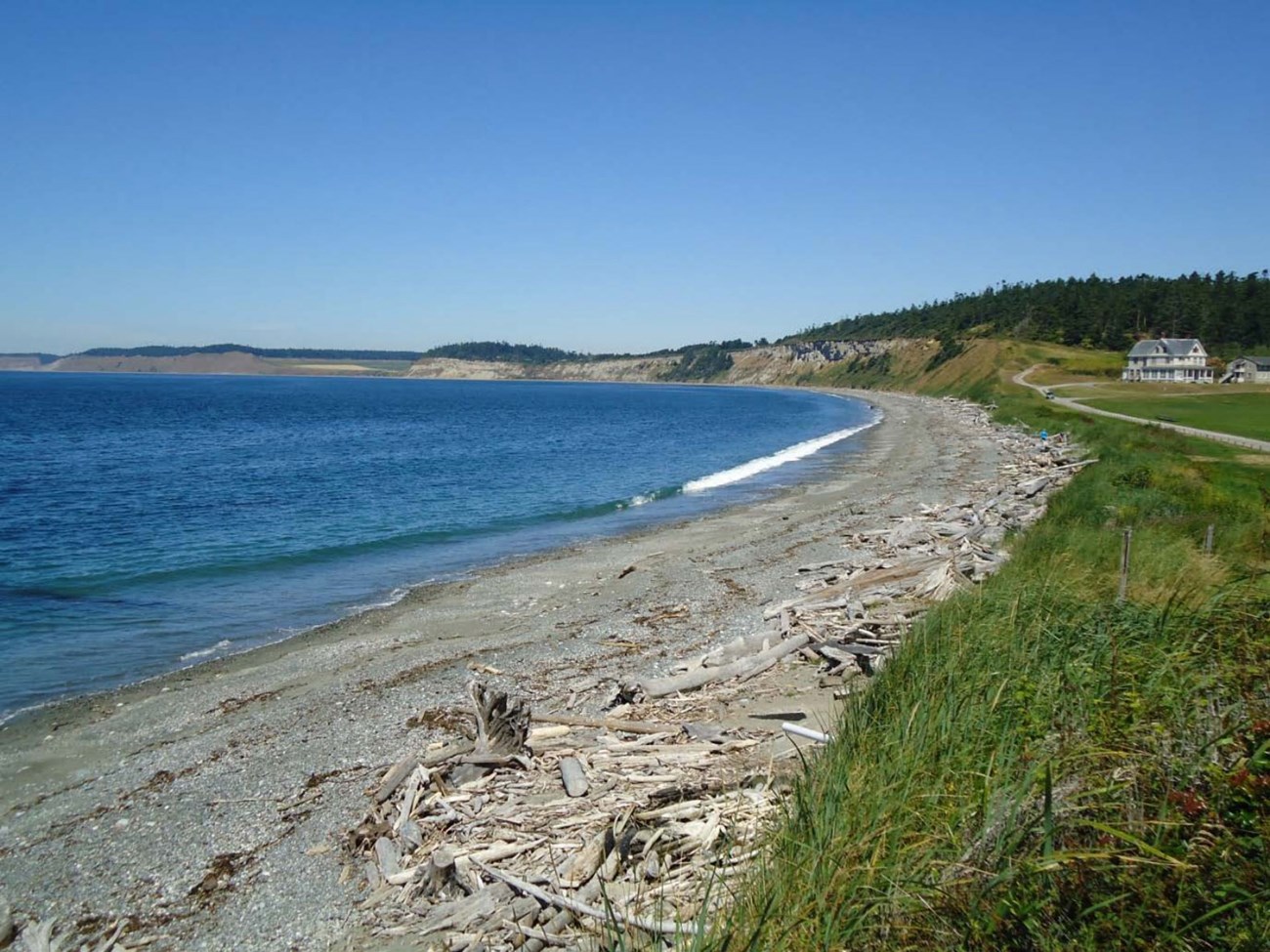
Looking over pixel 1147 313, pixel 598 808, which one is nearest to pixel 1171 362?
pixel 1147 313

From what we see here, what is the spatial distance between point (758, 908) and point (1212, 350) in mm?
125282

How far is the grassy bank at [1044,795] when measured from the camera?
402cm

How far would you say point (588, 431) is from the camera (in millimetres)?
84000

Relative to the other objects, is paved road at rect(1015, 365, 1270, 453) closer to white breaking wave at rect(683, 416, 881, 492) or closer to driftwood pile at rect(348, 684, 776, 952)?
white breaking wave at rect(683, 416, 881, 492)

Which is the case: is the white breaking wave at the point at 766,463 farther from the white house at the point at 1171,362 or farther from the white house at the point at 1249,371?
the white house at the point at 1249,371

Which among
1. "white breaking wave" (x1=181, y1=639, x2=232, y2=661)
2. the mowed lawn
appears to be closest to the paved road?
the mowed lawn

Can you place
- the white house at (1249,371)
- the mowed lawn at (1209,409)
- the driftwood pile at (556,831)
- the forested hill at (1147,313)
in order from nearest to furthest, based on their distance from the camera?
1. the driftwood pile at (556,831)
2. the mowed lawn at (1209,409)
3. the white house at (1249,371)
4. the forested hill at (1147,313)

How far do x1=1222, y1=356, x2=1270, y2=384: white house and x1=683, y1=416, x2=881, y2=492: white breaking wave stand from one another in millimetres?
40759

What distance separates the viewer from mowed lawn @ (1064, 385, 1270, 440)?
Answer: 43219mm

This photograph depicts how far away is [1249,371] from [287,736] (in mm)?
99357

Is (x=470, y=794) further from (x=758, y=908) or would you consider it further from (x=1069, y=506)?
(x=1069, y=506)

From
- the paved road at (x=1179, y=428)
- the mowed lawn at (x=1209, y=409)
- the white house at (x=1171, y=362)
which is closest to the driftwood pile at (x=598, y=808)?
the paved road at (x=1179, y=428)

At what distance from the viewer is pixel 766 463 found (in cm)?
5478

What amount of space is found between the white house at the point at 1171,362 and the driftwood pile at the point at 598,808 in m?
91.0
